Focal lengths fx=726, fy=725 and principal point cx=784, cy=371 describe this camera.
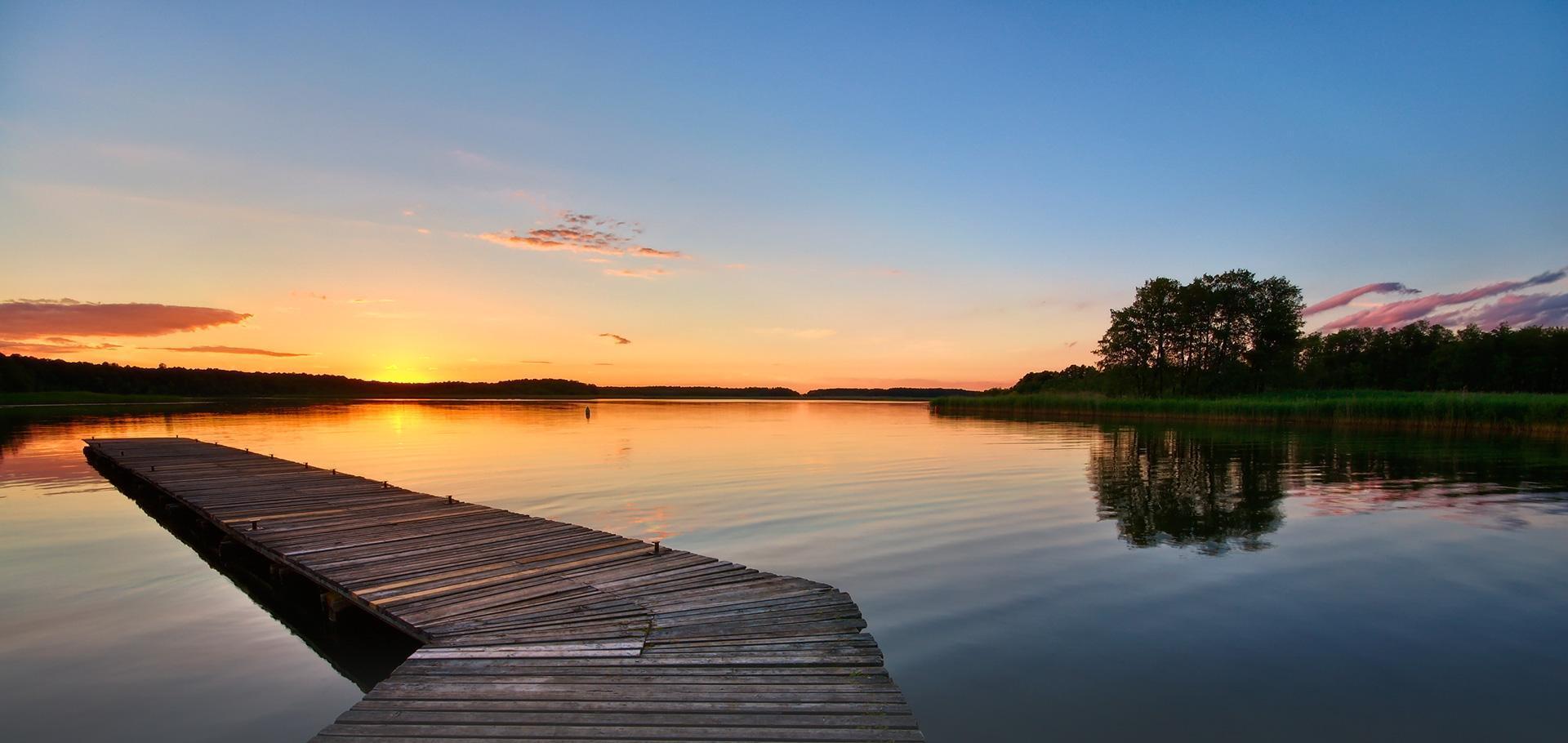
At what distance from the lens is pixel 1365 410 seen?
4462cm

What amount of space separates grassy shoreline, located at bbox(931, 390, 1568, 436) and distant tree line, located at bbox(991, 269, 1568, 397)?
8.77m

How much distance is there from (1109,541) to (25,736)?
15106 millimetres

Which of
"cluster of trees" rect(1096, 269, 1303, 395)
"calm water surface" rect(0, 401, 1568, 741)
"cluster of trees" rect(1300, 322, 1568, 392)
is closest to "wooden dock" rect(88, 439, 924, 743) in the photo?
"calm water surface" rect(0, 401, 1568, 741)

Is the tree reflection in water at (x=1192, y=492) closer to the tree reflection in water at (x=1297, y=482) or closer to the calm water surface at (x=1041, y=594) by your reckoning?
the tree reflection in water at (x=1297, y=482)

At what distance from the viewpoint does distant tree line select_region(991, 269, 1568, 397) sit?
250 feet

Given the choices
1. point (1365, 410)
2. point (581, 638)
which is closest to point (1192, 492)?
point (581, 638)

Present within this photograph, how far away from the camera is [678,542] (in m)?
14.0

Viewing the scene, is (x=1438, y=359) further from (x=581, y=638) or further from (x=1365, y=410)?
(x=581, y=638)

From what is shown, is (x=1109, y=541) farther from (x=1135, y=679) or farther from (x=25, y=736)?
(x=25, y=736)

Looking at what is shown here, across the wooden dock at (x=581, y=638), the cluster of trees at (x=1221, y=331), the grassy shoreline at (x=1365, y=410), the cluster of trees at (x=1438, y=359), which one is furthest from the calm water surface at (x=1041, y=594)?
the cluster of trees at (x=1438, y=359)

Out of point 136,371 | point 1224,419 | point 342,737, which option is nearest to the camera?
point 342,737

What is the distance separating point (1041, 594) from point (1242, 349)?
79.7 m

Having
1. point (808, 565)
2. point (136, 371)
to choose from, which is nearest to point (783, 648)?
point (808, 565)

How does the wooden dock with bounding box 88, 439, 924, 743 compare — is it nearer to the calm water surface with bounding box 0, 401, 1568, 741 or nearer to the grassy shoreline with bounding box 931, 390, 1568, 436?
the calm water surface with bounding box 0, 401, 1568, 741
